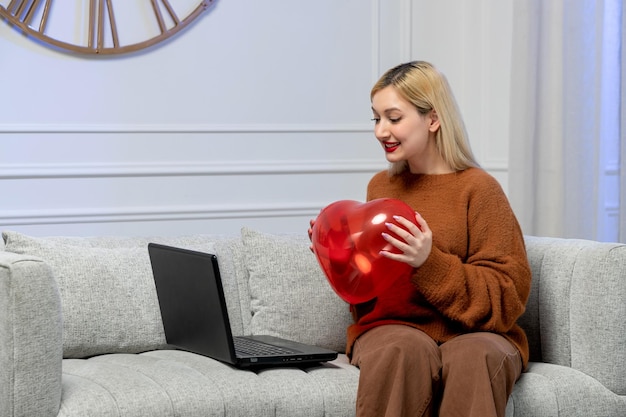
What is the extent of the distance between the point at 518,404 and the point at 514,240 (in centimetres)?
35

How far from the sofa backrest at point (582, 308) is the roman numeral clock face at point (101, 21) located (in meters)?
1.52

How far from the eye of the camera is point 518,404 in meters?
1.88

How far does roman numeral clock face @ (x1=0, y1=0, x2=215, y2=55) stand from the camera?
2.86m

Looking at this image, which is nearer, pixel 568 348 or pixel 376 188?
pixel 568 348

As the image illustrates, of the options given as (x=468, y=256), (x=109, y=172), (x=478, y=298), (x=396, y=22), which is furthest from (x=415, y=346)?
(x=396, y=22)

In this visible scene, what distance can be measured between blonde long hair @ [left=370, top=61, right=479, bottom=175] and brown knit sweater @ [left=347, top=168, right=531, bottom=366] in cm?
5

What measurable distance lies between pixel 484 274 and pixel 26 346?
3.01ft

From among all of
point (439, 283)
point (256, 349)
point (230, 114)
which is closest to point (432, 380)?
point (439, 283)

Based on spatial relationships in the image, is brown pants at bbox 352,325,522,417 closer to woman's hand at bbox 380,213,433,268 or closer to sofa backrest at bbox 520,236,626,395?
woman's hand at bbox 380,213,433,268

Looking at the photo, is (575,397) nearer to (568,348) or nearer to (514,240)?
(568,348)

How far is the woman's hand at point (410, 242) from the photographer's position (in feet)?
5.83

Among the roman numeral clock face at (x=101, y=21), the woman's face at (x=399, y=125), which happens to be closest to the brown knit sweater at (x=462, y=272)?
the woman's face at (x=399, y=125)

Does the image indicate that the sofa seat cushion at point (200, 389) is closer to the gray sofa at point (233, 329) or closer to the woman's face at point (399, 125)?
the gray sofa at point (233, 329)

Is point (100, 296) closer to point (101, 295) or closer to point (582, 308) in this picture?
point (101, 295)
